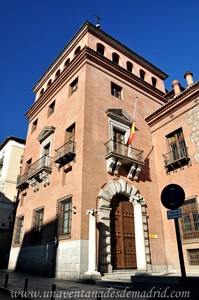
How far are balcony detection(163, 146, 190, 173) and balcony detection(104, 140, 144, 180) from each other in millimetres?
1973

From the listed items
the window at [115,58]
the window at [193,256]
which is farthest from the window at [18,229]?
the window at [115,58]

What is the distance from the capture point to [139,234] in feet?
40.6

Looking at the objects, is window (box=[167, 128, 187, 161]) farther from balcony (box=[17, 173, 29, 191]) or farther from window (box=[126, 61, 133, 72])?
balcony (box=[17, 173, 29, 191])

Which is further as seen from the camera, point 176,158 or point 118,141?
point 176,158

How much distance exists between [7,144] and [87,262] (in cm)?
2088

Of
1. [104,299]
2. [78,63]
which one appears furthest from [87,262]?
[78,63]

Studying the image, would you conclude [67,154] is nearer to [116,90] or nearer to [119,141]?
[119,141]

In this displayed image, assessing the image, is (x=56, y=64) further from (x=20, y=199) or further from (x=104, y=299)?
(x=104, y=299)

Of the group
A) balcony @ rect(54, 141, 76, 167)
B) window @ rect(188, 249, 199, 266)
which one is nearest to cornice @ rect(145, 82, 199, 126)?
balcony @ rect(54, 141, 76, 167)

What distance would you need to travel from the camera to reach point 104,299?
6379 millimetres

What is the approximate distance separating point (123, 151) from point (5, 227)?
15.3m

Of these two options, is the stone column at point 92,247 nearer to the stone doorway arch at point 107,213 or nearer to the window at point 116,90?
the stone doorway arch at point 107,213

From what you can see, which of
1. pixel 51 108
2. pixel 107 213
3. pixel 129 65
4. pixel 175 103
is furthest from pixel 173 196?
pixel 129 65

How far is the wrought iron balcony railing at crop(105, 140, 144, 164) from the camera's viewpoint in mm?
14113
